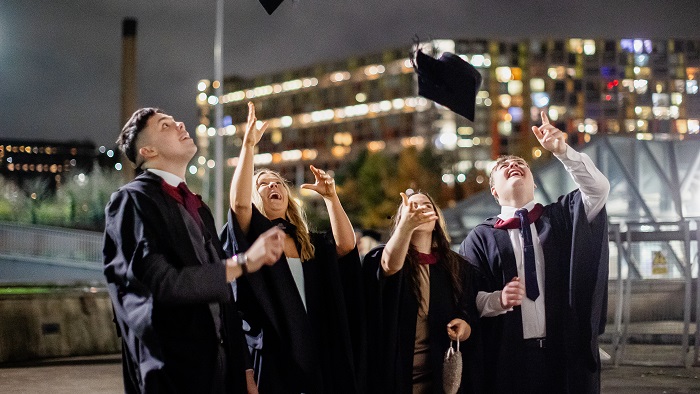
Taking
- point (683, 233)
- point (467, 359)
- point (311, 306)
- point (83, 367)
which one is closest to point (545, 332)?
point (467, 359)

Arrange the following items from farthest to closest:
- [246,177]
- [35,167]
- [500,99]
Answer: [500,99] < [35,167] < [246,177]

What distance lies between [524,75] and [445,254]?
160m

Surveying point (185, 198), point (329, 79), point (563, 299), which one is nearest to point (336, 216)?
point (563, 299)

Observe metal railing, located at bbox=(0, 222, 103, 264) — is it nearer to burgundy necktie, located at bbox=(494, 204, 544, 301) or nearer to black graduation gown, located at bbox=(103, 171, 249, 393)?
burgundy necktie, located at bbox=(494, 204, 544, 301)

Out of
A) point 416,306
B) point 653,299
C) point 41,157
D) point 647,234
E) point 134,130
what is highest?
point 41,157

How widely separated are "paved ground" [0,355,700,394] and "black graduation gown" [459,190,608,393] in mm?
6208

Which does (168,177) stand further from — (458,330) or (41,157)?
(41,157)

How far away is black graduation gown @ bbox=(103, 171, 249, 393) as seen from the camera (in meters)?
4.54

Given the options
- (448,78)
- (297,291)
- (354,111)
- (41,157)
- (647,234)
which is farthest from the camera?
(354,111)

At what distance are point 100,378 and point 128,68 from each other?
42536 millimetres

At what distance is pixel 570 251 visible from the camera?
6.62 meters

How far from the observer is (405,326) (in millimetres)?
6312

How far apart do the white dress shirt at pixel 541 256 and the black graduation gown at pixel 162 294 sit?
2.05 meters

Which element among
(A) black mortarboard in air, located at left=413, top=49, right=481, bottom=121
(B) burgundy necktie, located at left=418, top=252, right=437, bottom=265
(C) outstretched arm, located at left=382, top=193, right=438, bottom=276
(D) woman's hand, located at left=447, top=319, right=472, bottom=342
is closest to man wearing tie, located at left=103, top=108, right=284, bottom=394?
(C) outstretched arm, located at left=382, top=193, right=438, bottom=276
